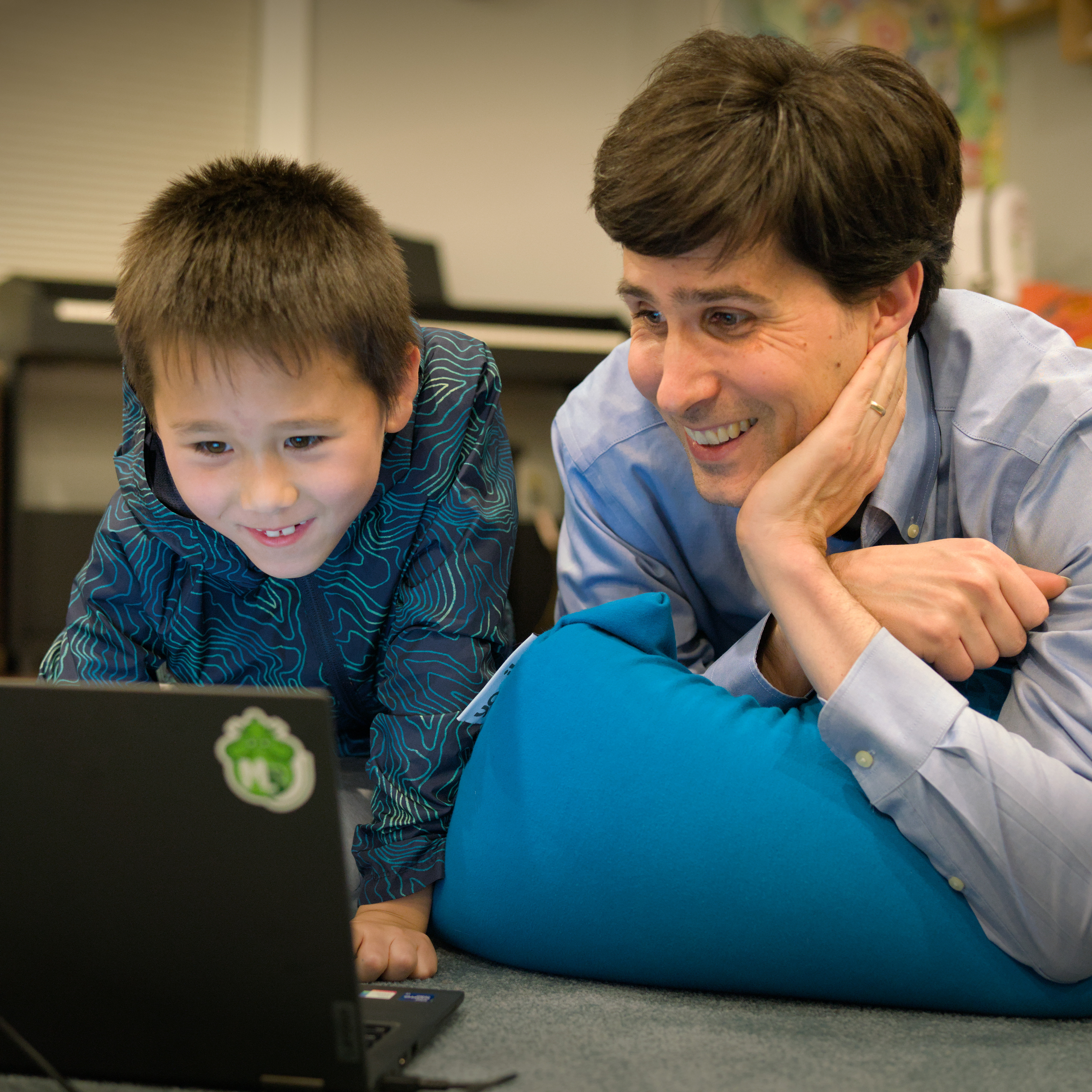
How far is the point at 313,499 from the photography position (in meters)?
1.07

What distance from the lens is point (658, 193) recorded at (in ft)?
3.33

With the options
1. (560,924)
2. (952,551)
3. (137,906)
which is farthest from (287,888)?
(952,551)

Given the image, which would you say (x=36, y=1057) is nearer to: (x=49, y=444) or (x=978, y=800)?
(x=978, y=800)

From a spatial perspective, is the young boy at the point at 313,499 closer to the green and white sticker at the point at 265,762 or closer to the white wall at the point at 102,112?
the green and white sticker at the point at 265,762

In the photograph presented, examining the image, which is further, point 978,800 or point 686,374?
point 686,374

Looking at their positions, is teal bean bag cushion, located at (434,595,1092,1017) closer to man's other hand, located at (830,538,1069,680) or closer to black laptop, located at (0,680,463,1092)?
man's other hand, located at (830,538,1069,680)

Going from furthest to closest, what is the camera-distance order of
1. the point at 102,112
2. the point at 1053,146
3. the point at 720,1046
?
the point at 102,112 < the point at 1053,146 < the point at 720,1046

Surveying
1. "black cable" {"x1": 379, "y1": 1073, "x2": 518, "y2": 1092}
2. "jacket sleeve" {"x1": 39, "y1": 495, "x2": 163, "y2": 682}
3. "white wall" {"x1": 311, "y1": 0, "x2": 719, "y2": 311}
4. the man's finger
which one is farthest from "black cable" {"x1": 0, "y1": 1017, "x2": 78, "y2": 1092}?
"white wall" {"x1": 311, "y1": 0, "x2": 719, "y2": 311}

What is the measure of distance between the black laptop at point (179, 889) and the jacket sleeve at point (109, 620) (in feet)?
1.66

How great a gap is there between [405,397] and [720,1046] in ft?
2.21

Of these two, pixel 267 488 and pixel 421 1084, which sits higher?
pixel 267 488

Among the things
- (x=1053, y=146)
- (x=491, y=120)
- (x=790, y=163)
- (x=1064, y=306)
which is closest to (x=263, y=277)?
(x=790, y=163)

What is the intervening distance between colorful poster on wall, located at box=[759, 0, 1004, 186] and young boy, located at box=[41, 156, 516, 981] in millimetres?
2561

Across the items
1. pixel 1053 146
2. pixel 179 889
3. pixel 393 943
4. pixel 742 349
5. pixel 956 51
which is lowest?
pixel 393 943
